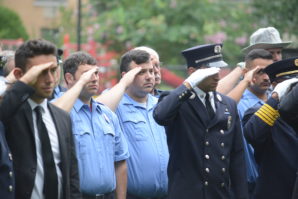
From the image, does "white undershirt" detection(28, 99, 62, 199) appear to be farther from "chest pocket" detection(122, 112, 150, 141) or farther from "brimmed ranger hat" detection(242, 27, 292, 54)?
"brimmed ranger hat" detection(242, 27, 292, 54)

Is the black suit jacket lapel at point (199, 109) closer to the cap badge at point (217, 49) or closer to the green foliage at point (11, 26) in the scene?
the cap badge at point (217, 49)

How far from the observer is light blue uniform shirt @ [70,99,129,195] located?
733 cm

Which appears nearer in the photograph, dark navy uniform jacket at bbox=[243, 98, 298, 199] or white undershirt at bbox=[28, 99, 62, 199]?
white undershirt at bbox=[28, 99, 62, 199]

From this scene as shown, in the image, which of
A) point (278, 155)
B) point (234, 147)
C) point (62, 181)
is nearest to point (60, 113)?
point (62, 181)

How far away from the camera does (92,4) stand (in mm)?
26656

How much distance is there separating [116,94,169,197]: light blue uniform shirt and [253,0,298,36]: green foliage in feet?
23.6

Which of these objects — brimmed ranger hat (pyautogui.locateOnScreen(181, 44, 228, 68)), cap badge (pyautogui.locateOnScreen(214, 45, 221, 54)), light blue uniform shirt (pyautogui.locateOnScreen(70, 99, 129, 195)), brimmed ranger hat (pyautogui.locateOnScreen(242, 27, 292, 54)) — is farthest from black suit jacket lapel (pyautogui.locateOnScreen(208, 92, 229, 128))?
brimmed ranger hat (pyautogui.locateOnScreen(242, 27, 292, 54))

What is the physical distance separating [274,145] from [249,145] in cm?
108

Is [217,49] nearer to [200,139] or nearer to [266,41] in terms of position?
[200,139]

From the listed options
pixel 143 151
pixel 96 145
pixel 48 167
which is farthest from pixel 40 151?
pixel 143 151

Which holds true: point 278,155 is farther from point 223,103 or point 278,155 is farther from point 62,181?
point 62,181

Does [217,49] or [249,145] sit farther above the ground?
[217,49]

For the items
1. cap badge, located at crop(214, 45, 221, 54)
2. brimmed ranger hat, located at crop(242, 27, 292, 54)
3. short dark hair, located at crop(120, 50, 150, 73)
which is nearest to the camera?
cap badge, located at crop(214, 45, 221, 54)

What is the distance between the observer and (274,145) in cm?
762
